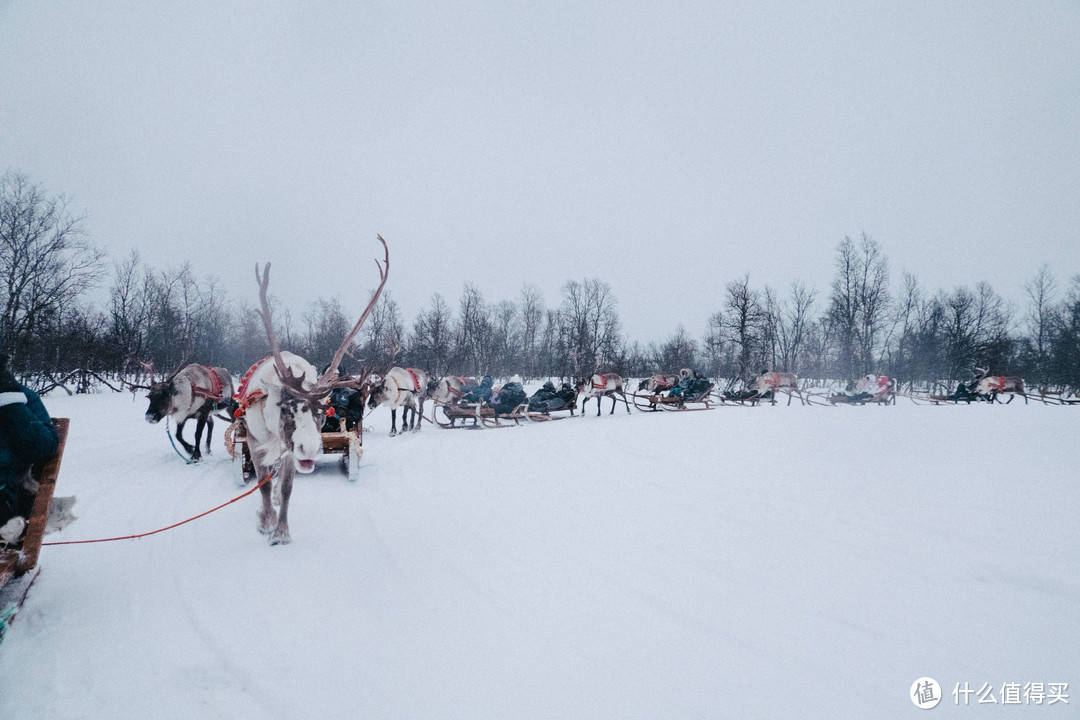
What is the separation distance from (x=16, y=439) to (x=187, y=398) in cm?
631

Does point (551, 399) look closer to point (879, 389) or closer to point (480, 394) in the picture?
point (480, 394)

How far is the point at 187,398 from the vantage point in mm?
8125

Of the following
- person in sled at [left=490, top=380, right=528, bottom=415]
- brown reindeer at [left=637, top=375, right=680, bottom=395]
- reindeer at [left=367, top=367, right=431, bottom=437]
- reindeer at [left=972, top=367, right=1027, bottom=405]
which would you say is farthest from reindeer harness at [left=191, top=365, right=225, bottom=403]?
reindeer at [left=972, top=367, right=1027, bottom=405]

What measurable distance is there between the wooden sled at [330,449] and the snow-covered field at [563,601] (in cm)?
21

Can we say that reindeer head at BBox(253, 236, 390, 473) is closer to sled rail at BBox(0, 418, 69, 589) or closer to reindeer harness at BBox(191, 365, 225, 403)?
sled rail at BBox(0, 418, 69, 589)

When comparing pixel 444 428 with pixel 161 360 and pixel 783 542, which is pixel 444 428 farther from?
pixel 161 360

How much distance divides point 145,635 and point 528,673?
2.56 metres

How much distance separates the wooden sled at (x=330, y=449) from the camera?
21.5 ft

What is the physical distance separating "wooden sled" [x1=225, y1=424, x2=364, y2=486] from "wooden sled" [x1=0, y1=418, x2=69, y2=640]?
317 centimetres

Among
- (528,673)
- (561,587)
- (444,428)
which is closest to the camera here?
(528,673)

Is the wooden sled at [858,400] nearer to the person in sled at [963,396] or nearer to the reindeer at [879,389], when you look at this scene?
the reindeer at [879,389]

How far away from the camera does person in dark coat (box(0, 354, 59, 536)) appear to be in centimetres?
273

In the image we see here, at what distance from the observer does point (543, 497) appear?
6.18 m

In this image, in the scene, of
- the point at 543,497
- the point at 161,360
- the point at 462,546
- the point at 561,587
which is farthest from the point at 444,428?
the point at 161,360
